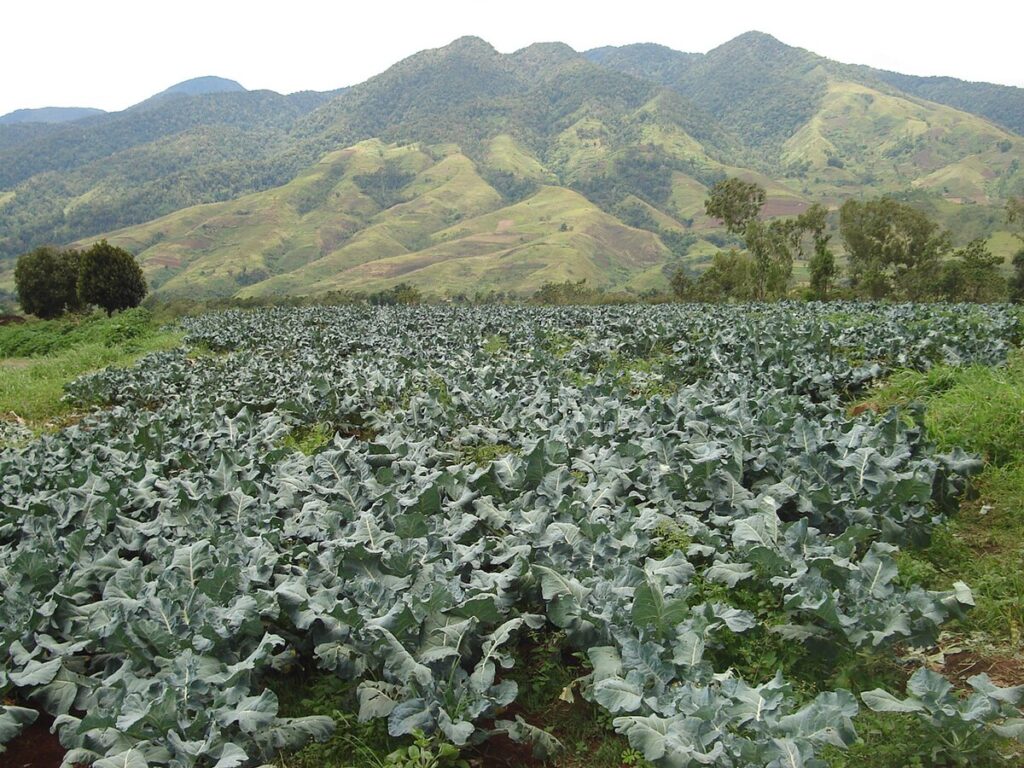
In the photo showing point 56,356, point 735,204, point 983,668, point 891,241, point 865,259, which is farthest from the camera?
point 735,204

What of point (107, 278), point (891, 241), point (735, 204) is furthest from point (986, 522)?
point (891, 241)

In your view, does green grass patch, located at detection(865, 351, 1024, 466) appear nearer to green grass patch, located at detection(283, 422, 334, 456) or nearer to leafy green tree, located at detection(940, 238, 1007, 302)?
green grass patch, located at detection(283, 422, 334, 456)

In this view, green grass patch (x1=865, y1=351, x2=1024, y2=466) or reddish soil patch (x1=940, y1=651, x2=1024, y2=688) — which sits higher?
green grass patch (x1=865, y1=351, x2=1024, y2=466)

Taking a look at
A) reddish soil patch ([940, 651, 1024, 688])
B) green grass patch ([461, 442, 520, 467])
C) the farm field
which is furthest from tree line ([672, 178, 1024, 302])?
reddish soil patch ([940, 651, 1024, 688])

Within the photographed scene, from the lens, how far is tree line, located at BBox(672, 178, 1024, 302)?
45062 mm

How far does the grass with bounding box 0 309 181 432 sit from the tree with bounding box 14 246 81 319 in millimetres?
12243

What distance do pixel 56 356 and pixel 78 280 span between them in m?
21.3

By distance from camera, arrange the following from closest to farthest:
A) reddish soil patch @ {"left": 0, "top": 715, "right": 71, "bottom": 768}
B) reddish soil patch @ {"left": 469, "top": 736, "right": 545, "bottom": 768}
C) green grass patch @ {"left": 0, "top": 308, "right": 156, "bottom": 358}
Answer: reddish soil patch @ {"left": 469, "top": 736, "right": 545, "bottom": 768} → reddish soil patch @ {"left": 0, "top": 715, "right": 71, "bottom": 768} → green grass patch @ {"left": 0, "top": 308, "right": 156, "bottom": 358}

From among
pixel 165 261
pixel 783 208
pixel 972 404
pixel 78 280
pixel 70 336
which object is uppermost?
pixel 783 208

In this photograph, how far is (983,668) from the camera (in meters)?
3.28

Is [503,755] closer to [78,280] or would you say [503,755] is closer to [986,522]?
[986,522]

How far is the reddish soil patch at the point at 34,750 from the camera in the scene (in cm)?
307

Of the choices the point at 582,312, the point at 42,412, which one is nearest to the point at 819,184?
the point at 582,312

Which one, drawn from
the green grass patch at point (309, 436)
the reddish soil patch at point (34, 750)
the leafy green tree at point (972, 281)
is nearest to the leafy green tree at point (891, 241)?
the leafy green tree at point (972, 281)
